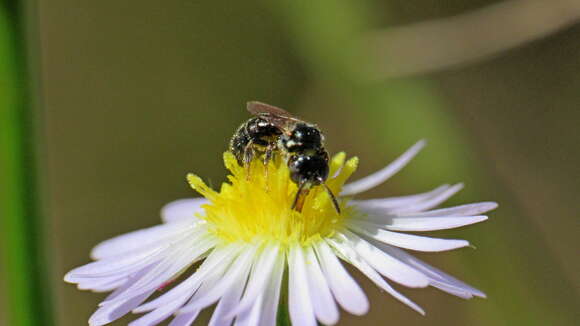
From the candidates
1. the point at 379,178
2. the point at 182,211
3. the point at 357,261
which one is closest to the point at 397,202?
the point at 379,178

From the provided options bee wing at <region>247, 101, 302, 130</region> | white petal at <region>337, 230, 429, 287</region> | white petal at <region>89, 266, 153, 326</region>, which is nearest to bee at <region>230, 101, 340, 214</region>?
bee wing at <region>247, 101, 302, 130</region>

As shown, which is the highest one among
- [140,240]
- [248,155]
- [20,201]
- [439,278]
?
[20,201]

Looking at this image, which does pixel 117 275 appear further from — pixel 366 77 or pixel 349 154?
pixel 349 154

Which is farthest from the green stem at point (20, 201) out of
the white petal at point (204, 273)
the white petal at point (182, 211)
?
the white petal at point (182, 211)

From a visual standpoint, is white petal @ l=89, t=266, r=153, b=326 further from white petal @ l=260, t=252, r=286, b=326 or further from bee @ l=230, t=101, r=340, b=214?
bee @ l=230, t=101, r=340, b=214

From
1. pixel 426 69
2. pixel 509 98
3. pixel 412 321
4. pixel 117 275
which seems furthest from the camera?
pixel 509 98

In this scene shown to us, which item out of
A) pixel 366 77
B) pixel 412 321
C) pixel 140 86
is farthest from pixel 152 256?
pixel 140 86

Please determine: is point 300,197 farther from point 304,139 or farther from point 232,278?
point 232,278
